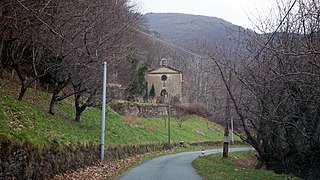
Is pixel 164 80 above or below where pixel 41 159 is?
above

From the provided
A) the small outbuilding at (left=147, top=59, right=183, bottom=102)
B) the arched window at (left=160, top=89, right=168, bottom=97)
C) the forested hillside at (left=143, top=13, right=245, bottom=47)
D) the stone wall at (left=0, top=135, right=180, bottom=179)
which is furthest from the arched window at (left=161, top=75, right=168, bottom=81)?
the stone wall at (left=0, top=135, right=180, bottom=179)

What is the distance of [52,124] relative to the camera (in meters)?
21.8

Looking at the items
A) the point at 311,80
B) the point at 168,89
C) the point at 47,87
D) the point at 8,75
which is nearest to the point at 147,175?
the point at 311,80

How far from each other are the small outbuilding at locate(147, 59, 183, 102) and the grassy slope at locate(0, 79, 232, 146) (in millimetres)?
22652

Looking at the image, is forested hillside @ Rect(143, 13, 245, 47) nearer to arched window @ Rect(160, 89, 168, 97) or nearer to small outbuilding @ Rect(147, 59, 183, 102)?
small outbuilding @ Rect(147, 59, 183, 102)

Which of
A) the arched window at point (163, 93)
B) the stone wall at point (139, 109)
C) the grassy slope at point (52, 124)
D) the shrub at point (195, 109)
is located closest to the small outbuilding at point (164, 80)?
the arched window at point (163, 93)

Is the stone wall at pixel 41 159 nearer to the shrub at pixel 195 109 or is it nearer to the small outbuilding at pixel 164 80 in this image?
the shrub at pixel 195 109

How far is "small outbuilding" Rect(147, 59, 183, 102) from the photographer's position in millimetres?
76812

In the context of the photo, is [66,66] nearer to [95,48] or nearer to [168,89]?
[95,48]

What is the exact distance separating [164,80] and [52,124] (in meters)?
56.3

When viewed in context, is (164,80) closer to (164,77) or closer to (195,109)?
(164,77)

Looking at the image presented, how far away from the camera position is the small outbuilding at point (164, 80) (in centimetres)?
7681

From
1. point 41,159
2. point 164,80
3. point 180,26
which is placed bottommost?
point 41,159

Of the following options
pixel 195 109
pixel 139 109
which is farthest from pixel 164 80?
pixel 139 109
